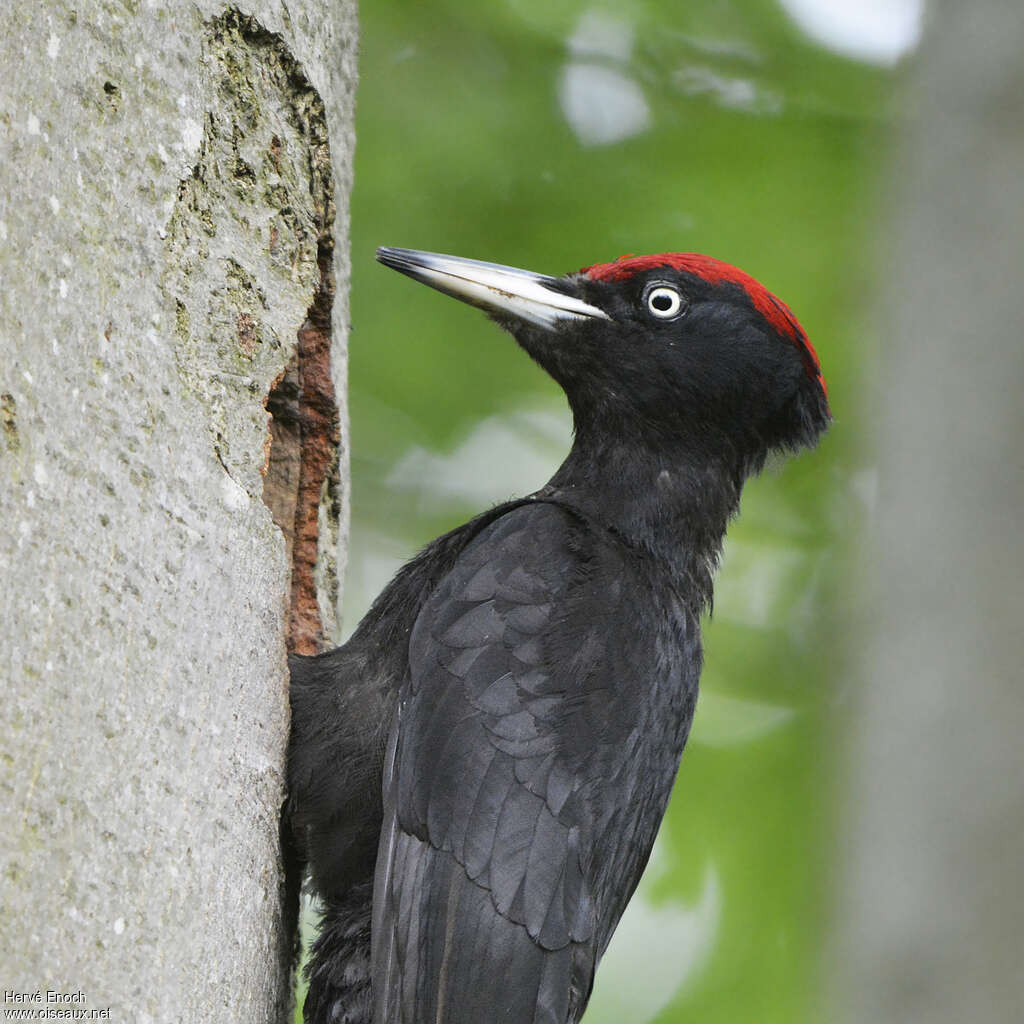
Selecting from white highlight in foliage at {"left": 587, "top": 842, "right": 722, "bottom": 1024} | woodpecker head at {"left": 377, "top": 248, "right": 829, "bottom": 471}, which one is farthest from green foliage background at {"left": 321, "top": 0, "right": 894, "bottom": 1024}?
woodpecker head at {"left": 377, "top": 248, "right": 829, "bottom": 471}

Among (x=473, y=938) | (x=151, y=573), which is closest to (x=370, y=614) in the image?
(x=473, y=938)

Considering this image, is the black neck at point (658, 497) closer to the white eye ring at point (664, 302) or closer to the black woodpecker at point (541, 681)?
the black woodpecker at point (541, 681)

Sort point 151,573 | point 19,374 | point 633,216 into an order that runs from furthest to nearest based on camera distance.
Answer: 1. point 633,216
2. point 151,573
3. point 19,374

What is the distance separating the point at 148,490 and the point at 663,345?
64.5 inches

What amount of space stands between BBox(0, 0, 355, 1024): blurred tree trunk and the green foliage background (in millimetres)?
1860

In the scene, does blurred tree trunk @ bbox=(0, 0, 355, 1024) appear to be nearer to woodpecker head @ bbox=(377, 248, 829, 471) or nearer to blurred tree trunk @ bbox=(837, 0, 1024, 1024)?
woodpecker head @ bbox=(377, 248, 829, 471)

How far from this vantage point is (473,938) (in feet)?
8.11

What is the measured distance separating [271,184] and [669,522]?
1.21m

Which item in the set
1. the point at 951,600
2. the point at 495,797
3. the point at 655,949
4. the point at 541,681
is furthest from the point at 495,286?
the point at 655,949

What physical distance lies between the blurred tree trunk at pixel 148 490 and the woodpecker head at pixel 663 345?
85 centimetres

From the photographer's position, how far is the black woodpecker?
2510 millimetres

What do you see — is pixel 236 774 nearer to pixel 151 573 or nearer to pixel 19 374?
pixel 151 573

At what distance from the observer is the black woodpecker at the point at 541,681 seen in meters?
2.51

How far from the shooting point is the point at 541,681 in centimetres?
271
